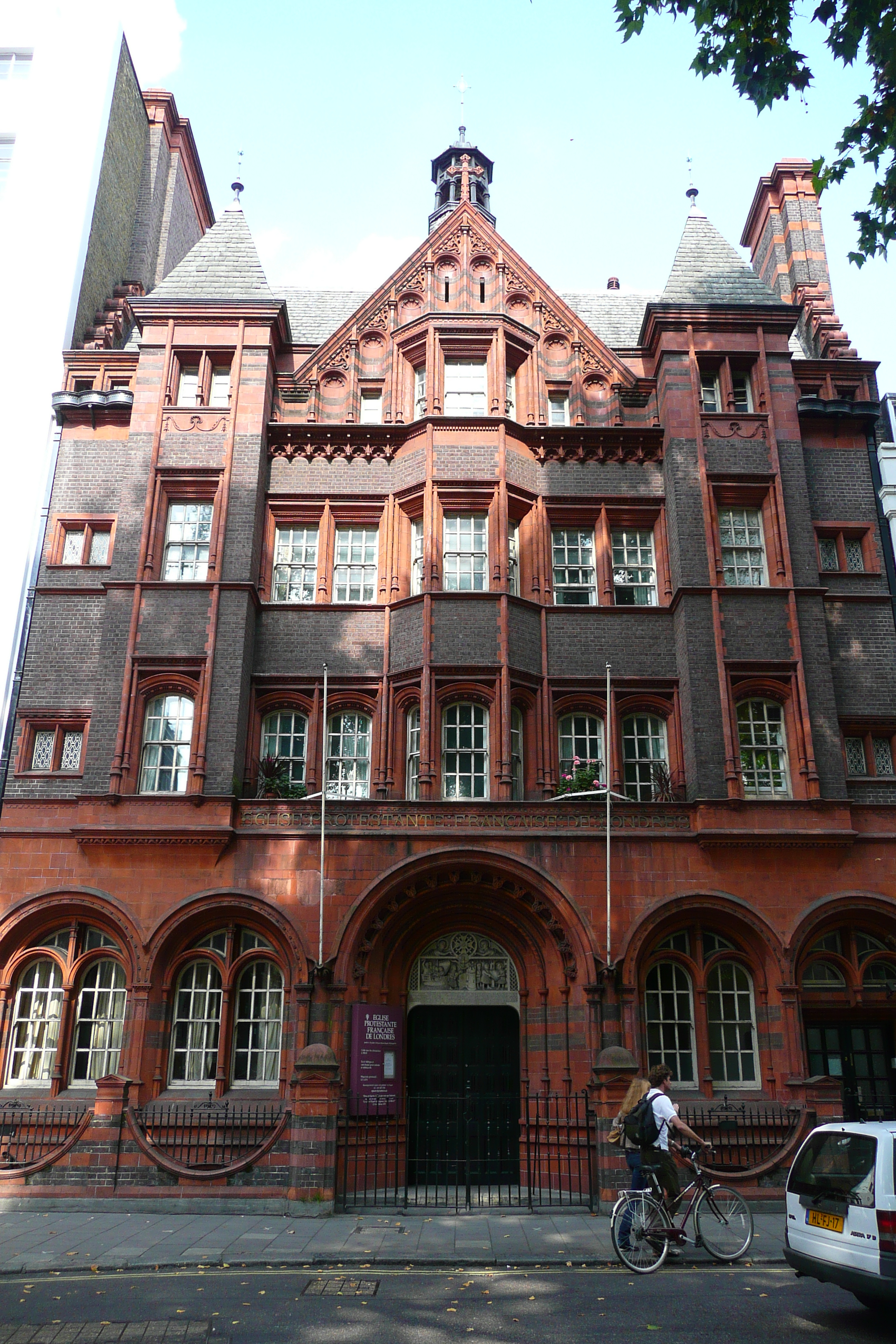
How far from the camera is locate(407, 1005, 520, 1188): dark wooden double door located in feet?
59.8

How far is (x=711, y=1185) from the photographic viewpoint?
1198 centimetres

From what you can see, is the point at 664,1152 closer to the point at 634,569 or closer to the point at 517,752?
the point at 517,752

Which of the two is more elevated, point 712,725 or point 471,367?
point 471,367

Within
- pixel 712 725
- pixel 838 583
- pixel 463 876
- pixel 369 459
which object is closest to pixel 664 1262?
pixel 463 876

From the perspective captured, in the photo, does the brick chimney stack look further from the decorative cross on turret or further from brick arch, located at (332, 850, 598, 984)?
brick arch, located at (332, 850, 598, 984)

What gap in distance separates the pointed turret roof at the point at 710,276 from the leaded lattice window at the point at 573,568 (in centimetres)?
559

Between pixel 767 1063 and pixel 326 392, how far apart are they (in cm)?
1687

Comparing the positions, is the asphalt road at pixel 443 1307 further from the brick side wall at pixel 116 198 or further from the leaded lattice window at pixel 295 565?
the brick side wall at pixel 116 198

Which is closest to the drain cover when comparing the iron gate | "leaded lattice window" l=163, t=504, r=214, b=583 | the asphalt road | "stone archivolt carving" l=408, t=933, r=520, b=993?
the asphalt road

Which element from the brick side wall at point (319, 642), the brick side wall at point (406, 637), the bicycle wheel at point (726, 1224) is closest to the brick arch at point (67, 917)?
the brick side wall at point (319, 642)

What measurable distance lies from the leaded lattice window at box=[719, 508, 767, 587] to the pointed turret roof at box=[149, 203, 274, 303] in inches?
442

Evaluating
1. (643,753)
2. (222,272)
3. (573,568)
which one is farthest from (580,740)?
(222,272)

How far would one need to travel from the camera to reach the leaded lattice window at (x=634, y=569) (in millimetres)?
22422

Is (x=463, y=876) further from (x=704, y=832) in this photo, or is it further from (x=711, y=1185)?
(x=711, y=1185)
